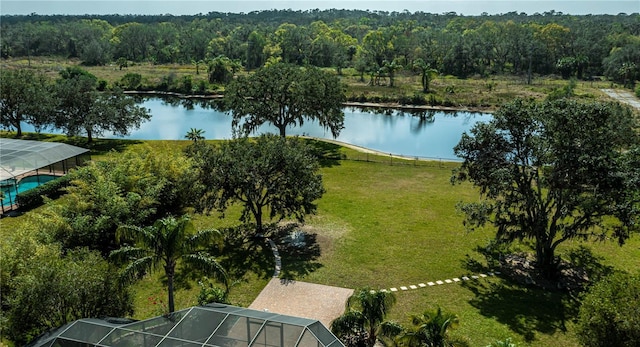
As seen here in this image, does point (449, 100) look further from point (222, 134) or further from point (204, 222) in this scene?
point (204, 222)

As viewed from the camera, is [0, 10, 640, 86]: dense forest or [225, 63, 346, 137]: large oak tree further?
[0, 10, 640, 86]: dense forest

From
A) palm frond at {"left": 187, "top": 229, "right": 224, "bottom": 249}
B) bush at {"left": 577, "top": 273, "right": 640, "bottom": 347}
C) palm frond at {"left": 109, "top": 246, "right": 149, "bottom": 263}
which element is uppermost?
palm frond at {"left": 187, "top": 229, "right": 224, "bottom": 249}

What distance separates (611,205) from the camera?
20500mm

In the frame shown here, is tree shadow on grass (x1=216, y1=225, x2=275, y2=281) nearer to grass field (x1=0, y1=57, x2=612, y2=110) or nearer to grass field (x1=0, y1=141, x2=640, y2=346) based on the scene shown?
grass field (x1=0, y1=141, x2=640, y2=346)

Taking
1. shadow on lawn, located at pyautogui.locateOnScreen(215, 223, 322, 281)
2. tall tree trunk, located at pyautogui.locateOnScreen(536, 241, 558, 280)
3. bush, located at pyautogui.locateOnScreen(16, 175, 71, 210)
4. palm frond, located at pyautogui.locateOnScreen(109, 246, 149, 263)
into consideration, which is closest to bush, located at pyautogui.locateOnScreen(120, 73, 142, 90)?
bush, located at pyautogui.locateOnScreen(16, 175, 71, 210)

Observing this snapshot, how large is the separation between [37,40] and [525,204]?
144 m

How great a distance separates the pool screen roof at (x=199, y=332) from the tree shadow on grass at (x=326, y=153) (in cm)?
2757

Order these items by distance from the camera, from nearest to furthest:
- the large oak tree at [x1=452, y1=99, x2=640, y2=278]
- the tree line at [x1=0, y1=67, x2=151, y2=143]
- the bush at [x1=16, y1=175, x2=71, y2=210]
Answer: the large oak tree at [x1=452, y1=99, x2=640, y2=278], the bush at [x1=16, y1=175, x2=71, y2=210], the tree line at [x1=0, y1=67, x2=151, y2=143]

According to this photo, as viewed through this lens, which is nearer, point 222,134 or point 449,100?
point 222,134

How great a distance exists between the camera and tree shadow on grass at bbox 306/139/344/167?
41.4 metres

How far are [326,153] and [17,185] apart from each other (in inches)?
931

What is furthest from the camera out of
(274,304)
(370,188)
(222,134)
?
(222,134)

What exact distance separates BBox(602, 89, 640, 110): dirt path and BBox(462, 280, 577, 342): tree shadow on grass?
2061 inches

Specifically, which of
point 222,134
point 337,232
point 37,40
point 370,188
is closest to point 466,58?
point 222,134
